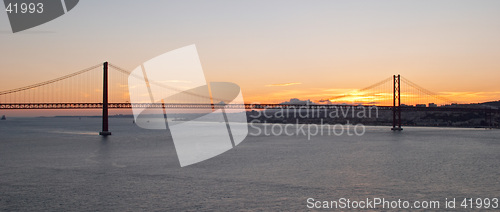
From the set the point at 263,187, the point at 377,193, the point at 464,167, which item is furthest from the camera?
the point at 464,167

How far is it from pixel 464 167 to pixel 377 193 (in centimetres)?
1210

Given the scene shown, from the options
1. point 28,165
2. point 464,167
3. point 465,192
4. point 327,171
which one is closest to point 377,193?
point 465,192

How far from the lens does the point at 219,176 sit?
21.3m

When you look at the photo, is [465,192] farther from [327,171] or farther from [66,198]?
[66,198]

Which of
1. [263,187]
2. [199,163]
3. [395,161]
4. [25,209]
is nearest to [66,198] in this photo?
[25,209]

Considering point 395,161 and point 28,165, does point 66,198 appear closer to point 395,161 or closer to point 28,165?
point 28,165

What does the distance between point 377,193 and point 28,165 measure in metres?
21.6

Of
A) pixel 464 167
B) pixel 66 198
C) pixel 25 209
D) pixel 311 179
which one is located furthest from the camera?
pixel 464 167

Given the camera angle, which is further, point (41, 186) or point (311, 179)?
point (311, 179)

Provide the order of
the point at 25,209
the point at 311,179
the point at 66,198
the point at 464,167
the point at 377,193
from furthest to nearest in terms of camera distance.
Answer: the point at 464,167
the point at 311,179
the point at 377,193
the point at 66,198
the point at 25,209

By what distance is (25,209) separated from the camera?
13.8 metres

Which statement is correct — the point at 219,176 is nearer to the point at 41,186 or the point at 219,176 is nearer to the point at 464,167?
the point at 41,186

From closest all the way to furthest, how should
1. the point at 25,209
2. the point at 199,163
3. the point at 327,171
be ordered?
1. the point at 25,209
2. the point at 327,171
3. the point at 199,163

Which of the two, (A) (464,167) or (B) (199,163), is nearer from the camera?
(A) (464,167)
